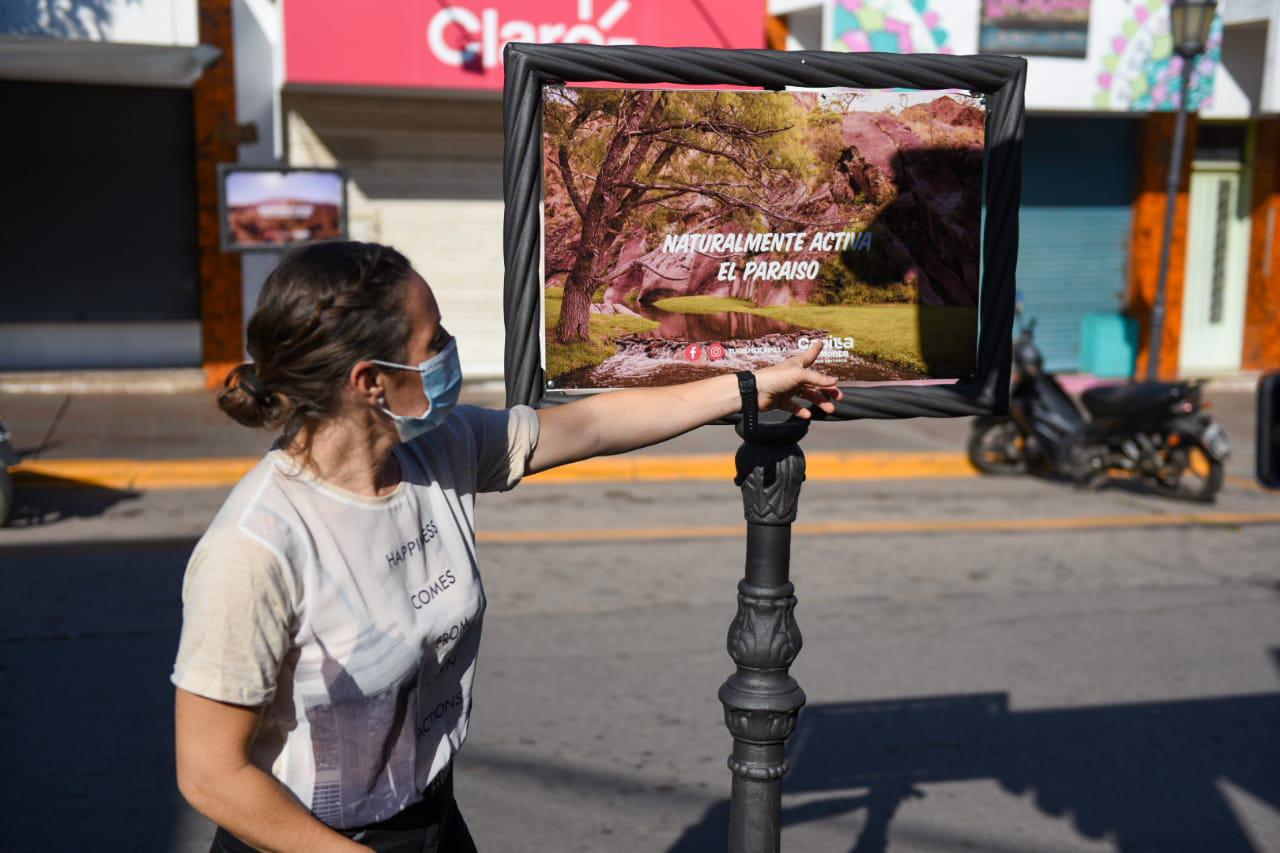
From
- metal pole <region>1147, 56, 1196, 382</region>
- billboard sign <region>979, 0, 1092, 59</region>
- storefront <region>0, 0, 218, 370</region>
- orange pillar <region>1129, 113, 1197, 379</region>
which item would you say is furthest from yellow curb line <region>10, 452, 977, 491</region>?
orange pillar <region>1129, 113, 1197, 379</region>

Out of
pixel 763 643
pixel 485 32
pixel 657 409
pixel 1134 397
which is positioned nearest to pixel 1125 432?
pixel 1134 397

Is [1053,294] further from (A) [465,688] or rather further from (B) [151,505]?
(A) [465,688]

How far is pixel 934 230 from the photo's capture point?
219cm

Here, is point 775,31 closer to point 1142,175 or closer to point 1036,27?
point 1036,27

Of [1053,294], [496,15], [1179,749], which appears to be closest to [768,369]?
[1179,749]

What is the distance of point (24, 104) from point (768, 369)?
12.9 meters

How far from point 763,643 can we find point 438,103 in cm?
Answer: 1246

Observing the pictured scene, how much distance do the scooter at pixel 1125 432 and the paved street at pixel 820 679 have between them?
484 millimetres

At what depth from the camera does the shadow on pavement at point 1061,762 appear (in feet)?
14.5

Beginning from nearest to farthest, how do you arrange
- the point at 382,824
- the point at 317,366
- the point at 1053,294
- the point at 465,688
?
the point at 317,366 < the point at 382,824 < the point at 465,688 < the point at 1053,294

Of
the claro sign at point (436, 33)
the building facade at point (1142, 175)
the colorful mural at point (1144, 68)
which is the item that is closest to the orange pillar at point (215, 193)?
the claro sign at point (436, 33)

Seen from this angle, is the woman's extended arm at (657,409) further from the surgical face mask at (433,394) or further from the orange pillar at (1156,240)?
the orange pillar at (1156,240)

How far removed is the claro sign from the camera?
12453 millimetres

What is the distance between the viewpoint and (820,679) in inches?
225
